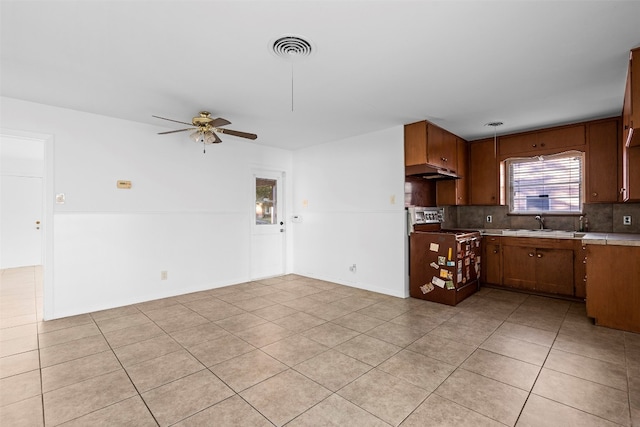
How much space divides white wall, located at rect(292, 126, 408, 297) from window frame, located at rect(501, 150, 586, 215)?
2.14 meters

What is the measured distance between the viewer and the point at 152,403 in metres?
2.05

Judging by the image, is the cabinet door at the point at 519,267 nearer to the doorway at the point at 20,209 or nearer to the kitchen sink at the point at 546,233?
the kitchen sink at the point at 546,233

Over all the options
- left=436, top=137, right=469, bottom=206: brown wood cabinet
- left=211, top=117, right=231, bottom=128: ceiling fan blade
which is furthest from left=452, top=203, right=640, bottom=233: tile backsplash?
left=211, top=117, right=231, bottom=128: ceiling fan blade

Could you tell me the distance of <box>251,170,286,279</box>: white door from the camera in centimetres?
561

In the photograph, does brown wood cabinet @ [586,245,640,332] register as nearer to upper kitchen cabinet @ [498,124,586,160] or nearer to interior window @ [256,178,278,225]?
upper kitchen cabinet @ [498,124,586,160]

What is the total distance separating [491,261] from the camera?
192 inches

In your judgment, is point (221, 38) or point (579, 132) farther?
point (579, 132)

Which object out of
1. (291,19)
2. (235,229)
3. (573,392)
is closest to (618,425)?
(573,392)

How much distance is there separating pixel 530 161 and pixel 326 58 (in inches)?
168

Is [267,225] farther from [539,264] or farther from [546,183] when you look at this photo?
[546,183]

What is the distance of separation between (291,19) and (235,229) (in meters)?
3.86

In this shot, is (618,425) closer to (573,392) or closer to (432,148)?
(573,392)

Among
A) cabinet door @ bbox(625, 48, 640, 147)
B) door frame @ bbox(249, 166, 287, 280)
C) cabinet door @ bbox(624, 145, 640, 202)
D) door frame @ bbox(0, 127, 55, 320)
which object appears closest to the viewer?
cabinet door @ bbox(625, 48, 640, 147)

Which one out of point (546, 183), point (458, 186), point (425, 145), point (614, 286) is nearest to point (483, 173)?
point (458, 186)
